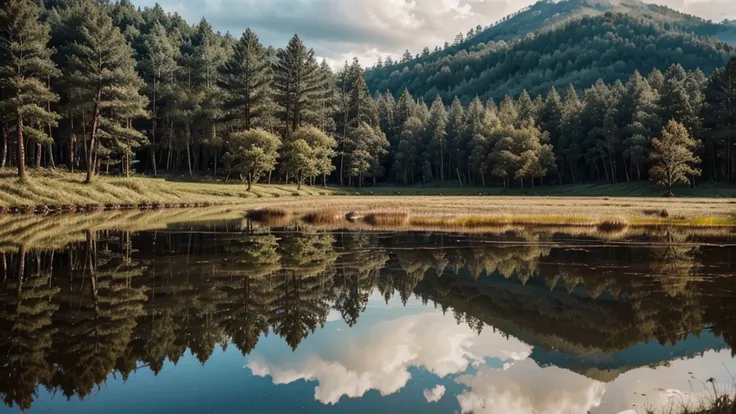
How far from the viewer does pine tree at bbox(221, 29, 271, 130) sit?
85.5m

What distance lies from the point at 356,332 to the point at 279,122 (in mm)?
85623

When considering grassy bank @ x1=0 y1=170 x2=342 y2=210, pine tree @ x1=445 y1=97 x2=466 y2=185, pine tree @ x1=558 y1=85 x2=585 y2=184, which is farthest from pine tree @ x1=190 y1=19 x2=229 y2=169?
pine tree @ x1=558 y1=85 x2=585 y2=184

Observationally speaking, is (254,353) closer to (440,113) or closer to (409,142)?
(409,142)

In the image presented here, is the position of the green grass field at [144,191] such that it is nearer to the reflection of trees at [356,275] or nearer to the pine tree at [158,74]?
the pine tree at [158,74]

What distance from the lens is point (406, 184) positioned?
123750 mm

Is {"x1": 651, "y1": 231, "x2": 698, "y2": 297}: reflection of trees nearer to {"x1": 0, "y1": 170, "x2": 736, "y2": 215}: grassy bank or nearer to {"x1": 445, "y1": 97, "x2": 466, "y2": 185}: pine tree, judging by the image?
{"x1": 0, "y1": 170, "x2": 736, "y2": 215}: grassy bank

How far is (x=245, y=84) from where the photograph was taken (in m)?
85.5

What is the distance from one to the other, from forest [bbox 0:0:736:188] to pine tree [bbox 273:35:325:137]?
25 cm

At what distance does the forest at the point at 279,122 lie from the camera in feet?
190

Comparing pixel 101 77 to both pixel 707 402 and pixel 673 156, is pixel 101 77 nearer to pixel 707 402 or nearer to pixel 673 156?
pixel 707 402

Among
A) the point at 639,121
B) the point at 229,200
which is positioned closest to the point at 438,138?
the point at 639,121

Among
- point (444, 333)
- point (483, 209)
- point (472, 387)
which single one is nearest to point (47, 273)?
point (444, 333)

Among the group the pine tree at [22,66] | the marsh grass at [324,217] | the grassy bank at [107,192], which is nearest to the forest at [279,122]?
the pine tree at [22,66]

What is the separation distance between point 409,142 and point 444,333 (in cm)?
11092
